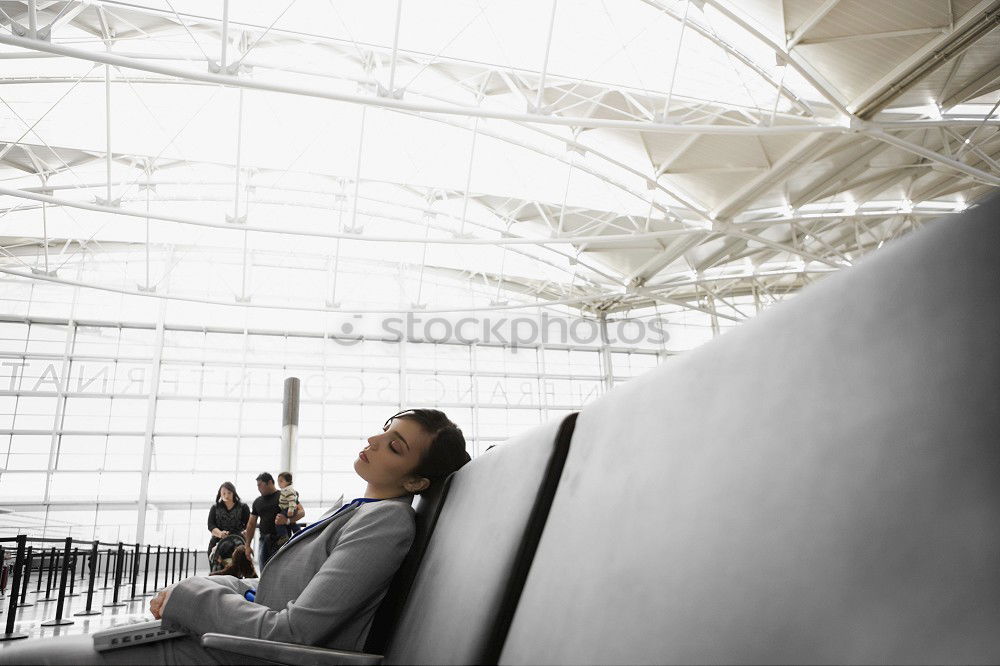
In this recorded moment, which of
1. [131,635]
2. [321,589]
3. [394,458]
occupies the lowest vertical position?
[131,635]

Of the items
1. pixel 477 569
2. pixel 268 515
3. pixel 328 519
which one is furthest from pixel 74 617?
pixel 477 569

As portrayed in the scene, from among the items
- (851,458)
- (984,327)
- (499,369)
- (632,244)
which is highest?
(632,244)

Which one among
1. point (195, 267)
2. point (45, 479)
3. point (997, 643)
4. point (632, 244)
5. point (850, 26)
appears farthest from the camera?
point (195, 267)

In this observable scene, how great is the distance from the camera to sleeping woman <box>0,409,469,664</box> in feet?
5.80

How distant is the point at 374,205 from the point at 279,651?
2273cm

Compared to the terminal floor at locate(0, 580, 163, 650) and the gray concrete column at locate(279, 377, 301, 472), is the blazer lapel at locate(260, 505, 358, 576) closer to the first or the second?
the terminal floor at locate(0, 580, 163, 650)

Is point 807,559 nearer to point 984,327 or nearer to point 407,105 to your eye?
point 984,327

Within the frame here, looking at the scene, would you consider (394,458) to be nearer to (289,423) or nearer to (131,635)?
(131,635)

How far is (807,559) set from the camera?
0.67 m

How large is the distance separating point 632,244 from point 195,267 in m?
16.0

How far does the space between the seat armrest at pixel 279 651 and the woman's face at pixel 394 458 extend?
→ 0.78 meters

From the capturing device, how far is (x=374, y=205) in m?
23.3

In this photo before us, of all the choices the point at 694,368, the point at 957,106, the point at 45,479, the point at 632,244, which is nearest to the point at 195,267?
the point at 45,479

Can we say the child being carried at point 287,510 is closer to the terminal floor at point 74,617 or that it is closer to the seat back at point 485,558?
the terminal floor at point 74,617
